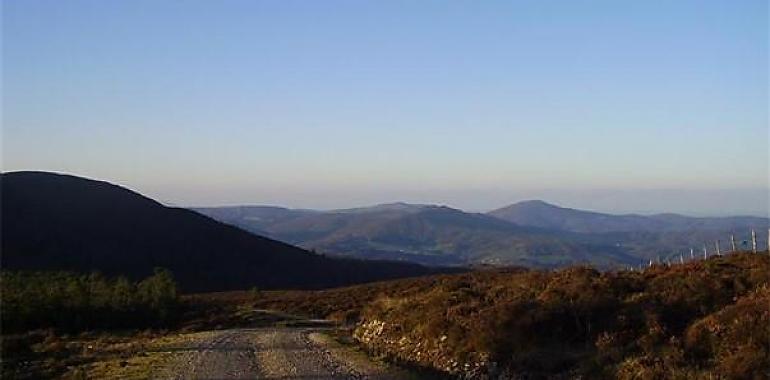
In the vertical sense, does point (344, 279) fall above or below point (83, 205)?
below

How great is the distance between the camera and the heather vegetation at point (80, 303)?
2035 inches

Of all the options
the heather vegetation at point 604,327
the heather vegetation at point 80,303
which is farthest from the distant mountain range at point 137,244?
the heather vegetation at point 604,327

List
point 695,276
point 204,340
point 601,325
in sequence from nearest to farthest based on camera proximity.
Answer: point 601,325, point 695,276, point 204,340

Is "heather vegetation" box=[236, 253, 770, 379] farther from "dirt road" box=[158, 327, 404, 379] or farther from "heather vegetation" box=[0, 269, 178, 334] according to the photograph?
"heather vegetation" box=[0, 269, 178, 334]

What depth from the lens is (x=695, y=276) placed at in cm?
2333

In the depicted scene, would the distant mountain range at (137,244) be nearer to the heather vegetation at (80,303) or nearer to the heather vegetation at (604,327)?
the heather vegetation at (80,303)

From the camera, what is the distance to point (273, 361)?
24406mm

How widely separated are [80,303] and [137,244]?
70745mm

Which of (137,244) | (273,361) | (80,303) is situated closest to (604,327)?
(273,361)

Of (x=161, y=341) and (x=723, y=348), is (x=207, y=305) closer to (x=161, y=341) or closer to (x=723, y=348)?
(x=161, y=341)

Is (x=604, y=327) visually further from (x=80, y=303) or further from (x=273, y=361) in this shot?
(x=80, y=303)

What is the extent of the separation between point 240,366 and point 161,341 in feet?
38.7

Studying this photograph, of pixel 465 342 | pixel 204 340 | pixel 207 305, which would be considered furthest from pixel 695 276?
pixel 207 305

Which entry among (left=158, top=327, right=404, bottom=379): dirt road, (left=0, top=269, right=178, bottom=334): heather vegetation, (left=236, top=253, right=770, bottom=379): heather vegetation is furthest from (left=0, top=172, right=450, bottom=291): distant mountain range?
(left=236, top=253, right=770, bottom=379): heather vegetation
